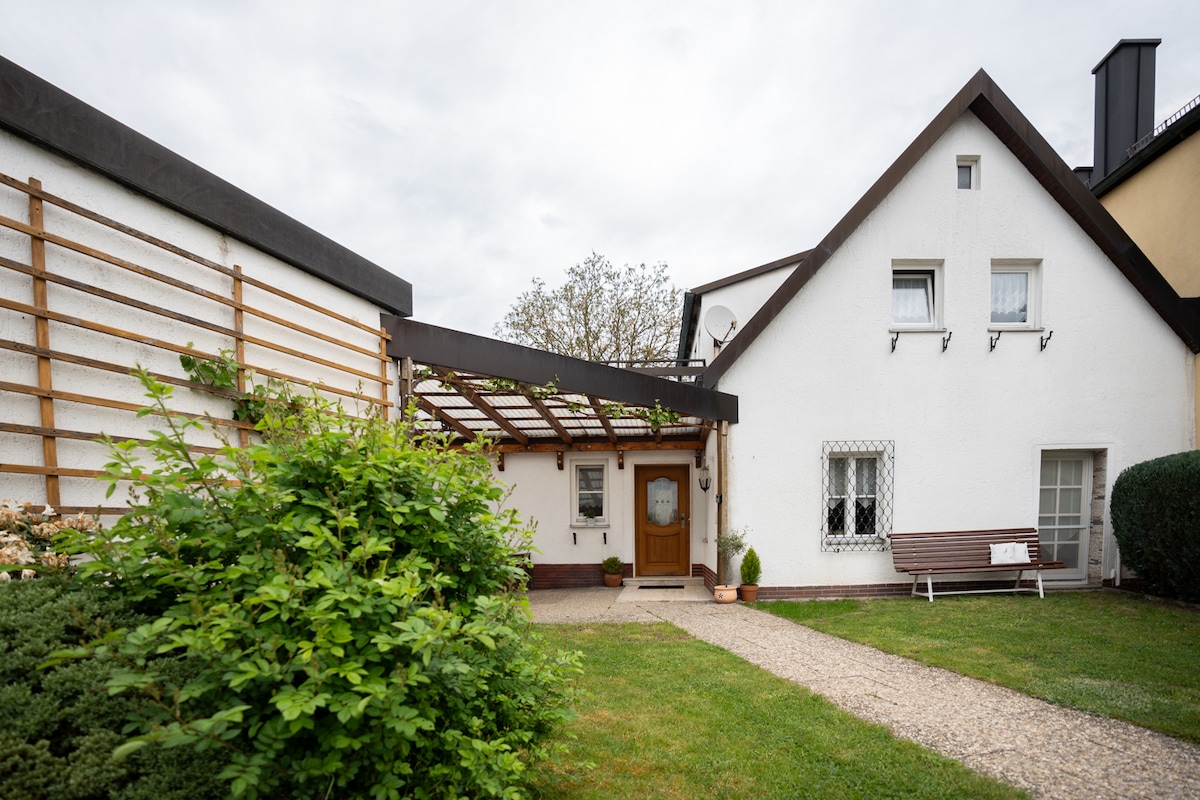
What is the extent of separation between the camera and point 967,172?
9.67 meters

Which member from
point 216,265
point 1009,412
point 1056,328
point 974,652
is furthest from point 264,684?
point 1056,328

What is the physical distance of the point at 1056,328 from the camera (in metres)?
9.38

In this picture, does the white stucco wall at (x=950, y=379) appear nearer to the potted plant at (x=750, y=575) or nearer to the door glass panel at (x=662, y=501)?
the potted plant at (x=750, y=575)

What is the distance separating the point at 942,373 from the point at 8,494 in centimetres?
1023

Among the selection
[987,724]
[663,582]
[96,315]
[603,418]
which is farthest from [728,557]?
[96,315]

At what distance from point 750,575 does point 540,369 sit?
4589 millimetres

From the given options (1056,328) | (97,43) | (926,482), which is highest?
(97,43)

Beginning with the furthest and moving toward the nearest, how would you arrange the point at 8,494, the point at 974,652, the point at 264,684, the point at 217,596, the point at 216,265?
1. the point at 974,652
2. the point at 216,265
3. the point at 8,494
4. the point at 217,596
5. the point at 264,684

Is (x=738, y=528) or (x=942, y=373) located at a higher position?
(x=942, y=373)

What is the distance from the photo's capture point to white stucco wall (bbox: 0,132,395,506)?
2.98 meters

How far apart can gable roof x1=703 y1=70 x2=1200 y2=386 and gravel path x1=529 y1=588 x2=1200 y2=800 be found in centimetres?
423

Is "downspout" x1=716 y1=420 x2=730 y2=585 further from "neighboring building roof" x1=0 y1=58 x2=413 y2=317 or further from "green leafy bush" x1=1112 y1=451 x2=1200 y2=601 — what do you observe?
"neighboring building roof" x1=0 y1=58 x2=413 y2=317

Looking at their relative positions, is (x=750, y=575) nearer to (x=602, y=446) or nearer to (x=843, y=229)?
(x=602, y=446)

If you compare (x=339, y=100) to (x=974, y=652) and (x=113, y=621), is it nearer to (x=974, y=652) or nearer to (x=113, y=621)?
(x=113, y=621)
